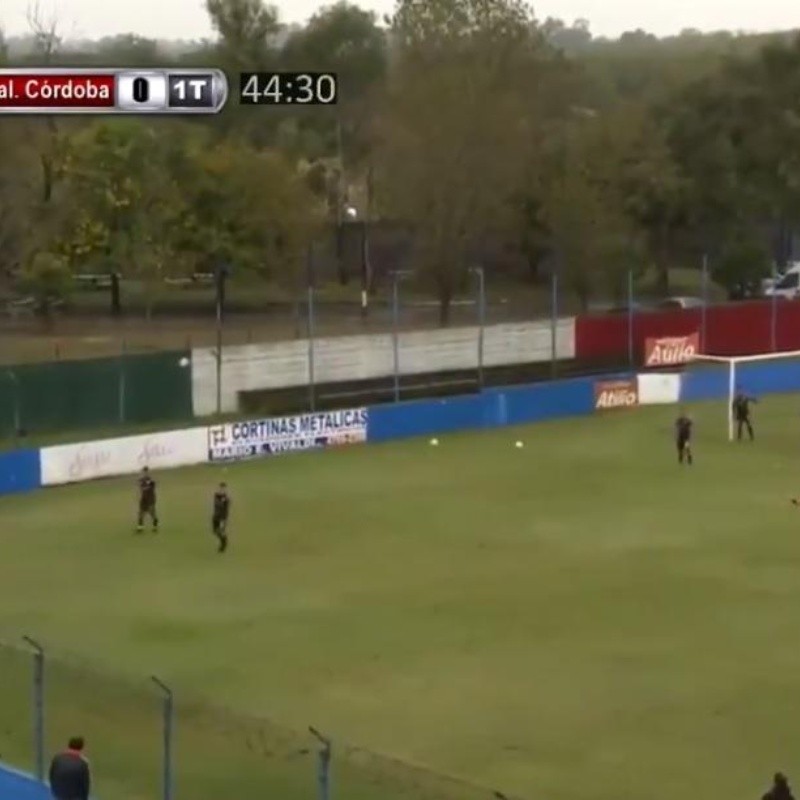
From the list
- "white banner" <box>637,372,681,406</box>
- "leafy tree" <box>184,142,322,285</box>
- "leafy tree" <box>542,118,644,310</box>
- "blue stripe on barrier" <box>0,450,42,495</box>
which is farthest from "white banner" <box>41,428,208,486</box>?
"leafy tree" <box>542,118,644,310</box>

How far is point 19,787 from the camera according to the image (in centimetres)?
1706

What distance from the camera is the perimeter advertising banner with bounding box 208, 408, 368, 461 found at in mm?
43438

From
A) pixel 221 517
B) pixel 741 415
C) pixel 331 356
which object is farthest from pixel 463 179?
pixel 221 517

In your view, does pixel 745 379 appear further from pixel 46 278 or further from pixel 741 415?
pixel 46 278

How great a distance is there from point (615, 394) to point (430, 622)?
2687 cm

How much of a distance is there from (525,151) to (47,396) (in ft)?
114

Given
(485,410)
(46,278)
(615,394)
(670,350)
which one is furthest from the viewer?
(46,278)

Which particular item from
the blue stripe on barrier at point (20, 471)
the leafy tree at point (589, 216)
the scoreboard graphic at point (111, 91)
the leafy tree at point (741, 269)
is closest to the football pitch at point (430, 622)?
the blue stripe on barrier at point (20, 471)

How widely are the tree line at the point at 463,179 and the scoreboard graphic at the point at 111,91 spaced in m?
42.3

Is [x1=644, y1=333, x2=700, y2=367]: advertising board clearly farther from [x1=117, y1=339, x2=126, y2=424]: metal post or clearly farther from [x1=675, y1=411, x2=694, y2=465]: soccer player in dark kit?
[x1=117, y1=339, x2=126, y2=424]: metal post

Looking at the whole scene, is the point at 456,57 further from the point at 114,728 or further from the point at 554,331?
the point at 114,728

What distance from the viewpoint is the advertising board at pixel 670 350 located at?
5916 centimetres

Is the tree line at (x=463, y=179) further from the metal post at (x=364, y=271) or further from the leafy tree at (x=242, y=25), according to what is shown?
the leafy tree at (x=242, y=25)

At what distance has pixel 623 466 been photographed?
1681 inches
